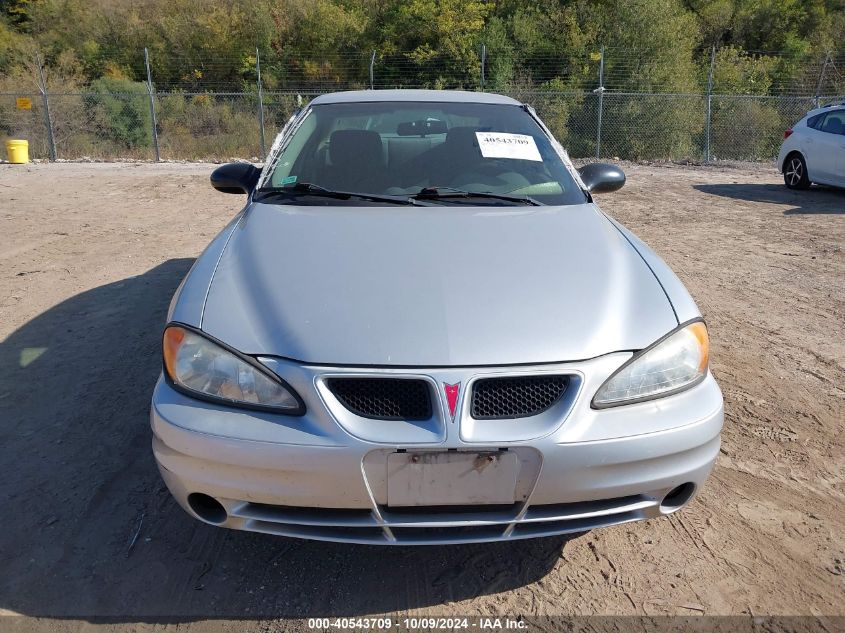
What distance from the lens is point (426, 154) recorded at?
3.50 metres

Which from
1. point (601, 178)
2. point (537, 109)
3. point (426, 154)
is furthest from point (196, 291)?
point (537, 109)

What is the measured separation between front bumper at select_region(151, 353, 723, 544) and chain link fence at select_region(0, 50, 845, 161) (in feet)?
54.1

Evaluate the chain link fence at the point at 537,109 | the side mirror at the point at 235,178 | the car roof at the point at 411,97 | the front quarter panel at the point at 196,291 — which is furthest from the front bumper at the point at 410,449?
the chain link fence at the point at 537,109

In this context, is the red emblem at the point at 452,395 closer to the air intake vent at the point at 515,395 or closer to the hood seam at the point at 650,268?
the air intake vent at the point at 515,395

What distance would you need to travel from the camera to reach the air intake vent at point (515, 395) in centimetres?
201

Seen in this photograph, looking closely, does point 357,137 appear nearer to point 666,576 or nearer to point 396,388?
→ point 396,388

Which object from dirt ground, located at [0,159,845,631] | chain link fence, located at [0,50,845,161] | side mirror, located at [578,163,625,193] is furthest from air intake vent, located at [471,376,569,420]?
chain link fence, located at [0,50,845,161]

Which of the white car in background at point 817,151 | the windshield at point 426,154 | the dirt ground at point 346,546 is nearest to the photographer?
the dirt ground at point 346,546

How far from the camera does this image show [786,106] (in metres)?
21.4

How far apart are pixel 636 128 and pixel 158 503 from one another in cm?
1906

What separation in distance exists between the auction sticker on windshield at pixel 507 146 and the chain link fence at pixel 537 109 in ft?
48.8

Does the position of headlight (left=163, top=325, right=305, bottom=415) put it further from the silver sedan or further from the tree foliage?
the tree foliage

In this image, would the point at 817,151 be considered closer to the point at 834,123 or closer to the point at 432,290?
the point at 834,123

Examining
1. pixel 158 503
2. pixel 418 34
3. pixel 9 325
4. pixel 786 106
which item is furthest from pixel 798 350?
pixel 418 34
